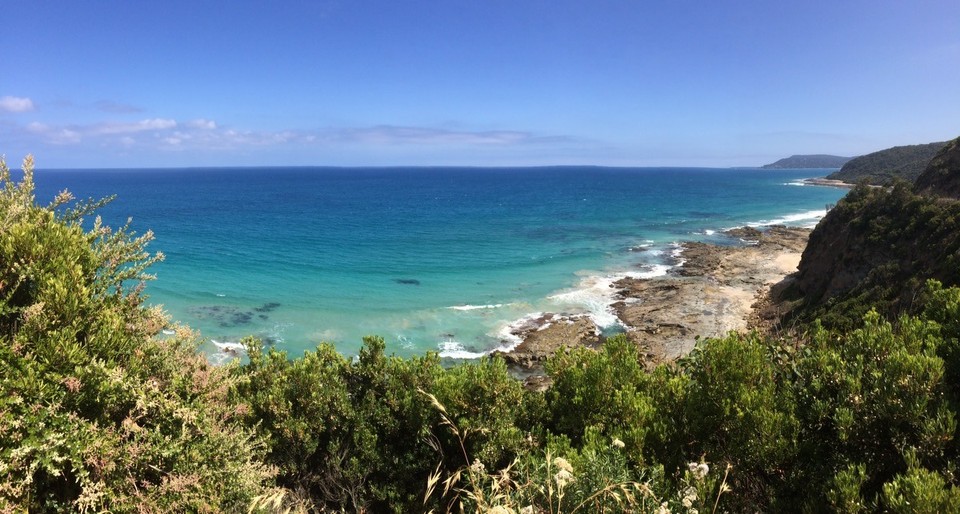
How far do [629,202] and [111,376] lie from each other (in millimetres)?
111958

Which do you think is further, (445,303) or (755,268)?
(755,268)

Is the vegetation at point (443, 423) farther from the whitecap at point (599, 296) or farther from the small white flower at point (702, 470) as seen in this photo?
the whitecap at point (599, 296)

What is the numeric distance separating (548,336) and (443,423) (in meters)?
24.4

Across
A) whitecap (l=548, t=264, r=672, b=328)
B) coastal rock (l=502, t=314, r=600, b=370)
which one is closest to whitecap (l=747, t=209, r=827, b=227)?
whitecap (l=548, t=264, r=672, b=328)

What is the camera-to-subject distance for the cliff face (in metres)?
25.5

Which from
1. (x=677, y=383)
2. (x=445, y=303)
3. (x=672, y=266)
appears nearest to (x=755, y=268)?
(x=672, y=266)

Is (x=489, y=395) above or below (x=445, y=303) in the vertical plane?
above

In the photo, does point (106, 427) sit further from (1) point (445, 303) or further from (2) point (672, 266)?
(2) point (672, 266)

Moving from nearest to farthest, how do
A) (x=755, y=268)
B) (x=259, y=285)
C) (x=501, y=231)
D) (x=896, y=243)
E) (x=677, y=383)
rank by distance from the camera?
(x=677, y=383)
(x=896, y=243)
(x=259, y=285)
(x=755, y=268)
(x=501, y=231)

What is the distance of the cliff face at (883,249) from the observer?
83.8ft

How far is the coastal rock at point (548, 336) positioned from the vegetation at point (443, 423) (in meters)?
17.0

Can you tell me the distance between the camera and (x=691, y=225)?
73062mm

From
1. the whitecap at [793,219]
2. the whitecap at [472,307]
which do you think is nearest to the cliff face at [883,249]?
the whitecap at [472,307]

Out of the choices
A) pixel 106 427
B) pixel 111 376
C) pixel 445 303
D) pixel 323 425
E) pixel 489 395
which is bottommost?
pixel 445 303
